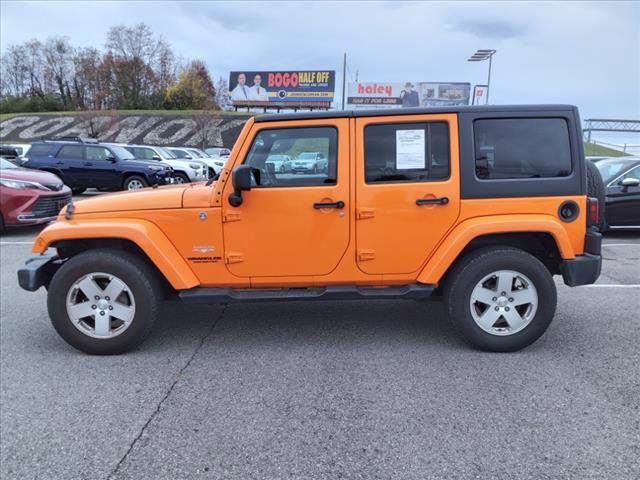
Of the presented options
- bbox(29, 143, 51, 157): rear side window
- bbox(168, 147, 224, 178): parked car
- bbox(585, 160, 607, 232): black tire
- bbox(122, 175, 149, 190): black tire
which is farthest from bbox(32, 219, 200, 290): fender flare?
bbox(168, 147, 224, 178): parked car

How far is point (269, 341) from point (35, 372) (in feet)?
5.78

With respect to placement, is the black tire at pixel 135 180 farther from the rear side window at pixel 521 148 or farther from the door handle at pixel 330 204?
the rear side window at pixel 521 148

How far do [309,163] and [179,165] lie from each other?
14619mm

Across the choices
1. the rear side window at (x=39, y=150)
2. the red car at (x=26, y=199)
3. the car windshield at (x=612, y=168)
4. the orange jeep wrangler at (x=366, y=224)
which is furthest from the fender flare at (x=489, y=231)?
the rear side window at (x=39, y=150)

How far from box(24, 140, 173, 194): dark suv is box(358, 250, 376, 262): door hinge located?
12.1 metres

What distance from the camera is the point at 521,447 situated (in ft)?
8.46

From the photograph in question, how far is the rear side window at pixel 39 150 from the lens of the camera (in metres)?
15.5

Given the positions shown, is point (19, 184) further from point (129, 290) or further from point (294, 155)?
point (294, 155)

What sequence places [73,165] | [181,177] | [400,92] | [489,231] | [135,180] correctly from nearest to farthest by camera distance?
[489,231] < [135,180] < [73,165] < [181,177] < [400,92]

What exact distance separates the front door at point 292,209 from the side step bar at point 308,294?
0.16m

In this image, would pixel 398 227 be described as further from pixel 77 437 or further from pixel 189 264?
pixel 77 437

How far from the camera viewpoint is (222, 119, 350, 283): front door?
3.66m

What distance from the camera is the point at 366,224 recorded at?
3.68 m

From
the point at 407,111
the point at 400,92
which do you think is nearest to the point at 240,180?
the point at 407,111
